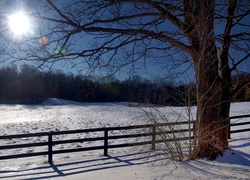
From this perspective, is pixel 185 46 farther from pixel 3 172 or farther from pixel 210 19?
pixel 3 172

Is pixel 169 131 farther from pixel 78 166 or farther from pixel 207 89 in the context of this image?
pixel 78 166

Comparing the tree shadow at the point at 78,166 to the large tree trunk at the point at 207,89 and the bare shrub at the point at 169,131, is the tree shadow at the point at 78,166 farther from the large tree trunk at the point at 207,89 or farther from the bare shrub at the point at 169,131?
the large tree trunk at the point at 207,89

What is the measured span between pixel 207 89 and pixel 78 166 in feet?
13.6

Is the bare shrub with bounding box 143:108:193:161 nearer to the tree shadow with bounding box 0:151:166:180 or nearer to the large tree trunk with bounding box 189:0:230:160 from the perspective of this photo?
the large tree trunk with bounding box 189:0:230:160

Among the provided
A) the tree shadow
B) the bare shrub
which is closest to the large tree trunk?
the bare shrub

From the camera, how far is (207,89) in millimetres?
6020

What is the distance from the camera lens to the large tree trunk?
18.5 ft

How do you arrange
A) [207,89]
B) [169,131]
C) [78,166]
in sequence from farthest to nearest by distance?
[78,166]
[207,89]
[169,131]

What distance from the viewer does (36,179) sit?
17.5 ft

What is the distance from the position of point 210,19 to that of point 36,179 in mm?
5638

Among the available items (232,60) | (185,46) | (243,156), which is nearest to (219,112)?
(243,156)

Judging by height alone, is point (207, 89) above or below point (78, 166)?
above

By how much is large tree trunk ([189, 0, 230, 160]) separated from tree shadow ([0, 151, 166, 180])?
4.39 ft

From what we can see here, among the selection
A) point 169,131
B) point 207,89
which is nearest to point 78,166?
point 169,131
